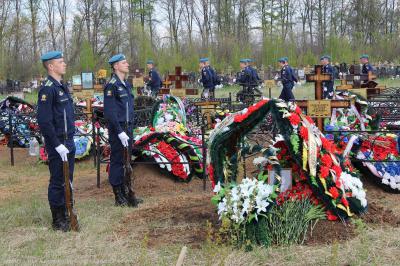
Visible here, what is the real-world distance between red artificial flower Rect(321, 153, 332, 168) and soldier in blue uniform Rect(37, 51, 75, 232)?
2.39m

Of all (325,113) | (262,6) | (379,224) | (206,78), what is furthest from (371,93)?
(262,6)

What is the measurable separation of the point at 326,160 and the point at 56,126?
2.57 metres

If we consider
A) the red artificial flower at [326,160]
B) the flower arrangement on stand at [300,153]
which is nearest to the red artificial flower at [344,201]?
the flower arrangement on stand at [300,153]

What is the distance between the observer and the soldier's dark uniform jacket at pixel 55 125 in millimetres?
5625

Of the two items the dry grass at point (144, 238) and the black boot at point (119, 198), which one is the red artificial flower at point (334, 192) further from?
the black boot at point (119, 198)

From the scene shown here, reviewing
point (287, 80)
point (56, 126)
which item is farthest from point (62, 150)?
point (287, 80)

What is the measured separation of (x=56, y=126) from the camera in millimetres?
5742

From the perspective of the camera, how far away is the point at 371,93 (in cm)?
1054

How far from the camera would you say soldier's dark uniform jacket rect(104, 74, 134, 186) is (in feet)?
21.7

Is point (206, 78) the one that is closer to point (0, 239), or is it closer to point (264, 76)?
point (0, 239)

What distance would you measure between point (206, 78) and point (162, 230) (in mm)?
14195

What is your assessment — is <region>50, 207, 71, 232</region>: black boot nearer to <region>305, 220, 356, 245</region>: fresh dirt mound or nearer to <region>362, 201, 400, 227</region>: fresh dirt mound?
<region>305, 220, 356, 245</region>: fresh dirt mound

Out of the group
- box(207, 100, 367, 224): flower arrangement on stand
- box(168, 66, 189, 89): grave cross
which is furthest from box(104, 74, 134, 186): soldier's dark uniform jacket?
box(168, 66, 189, 89): grave cross

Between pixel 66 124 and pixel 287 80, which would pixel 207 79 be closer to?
pixel 287 80
